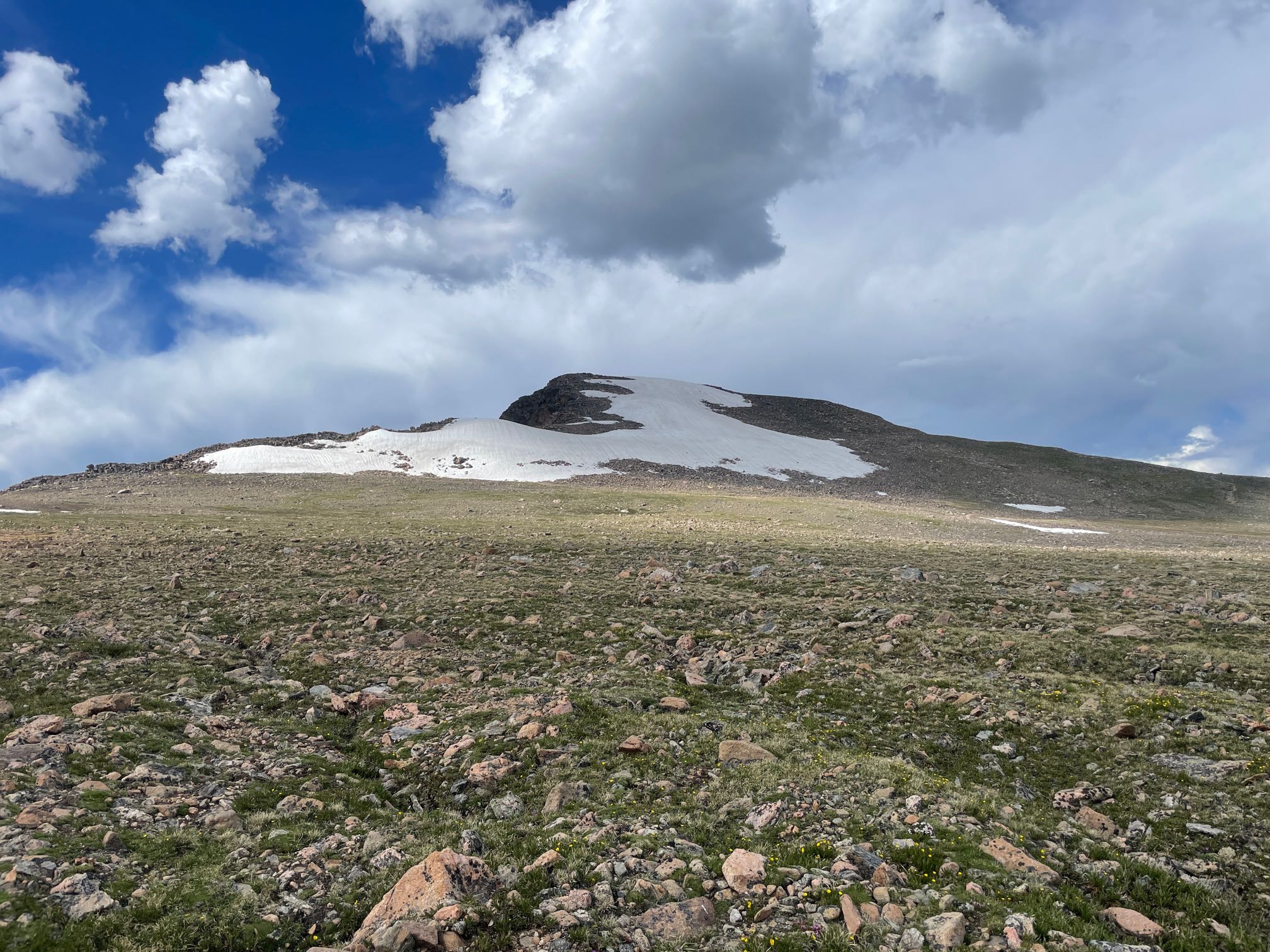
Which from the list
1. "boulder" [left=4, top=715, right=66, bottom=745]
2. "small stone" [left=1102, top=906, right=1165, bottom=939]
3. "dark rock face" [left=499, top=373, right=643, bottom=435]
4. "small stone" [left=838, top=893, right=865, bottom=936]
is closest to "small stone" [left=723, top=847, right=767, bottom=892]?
"small stone" [left=838, top=893, right=865, bottom=936]

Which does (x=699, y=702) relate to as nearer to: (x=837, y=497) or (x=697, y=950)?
(x=697, y=950)

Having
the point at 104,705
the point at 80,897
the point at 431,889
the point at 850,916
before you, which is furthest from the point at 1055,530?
the point at 80,897

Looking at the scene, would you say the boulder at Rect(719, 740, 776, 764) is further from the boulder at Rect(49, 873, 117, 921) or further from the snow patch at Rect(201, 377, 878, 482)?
the snow patch at Rect(201, 377, 878, 482)

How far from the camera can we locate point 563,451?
84062 millimetres

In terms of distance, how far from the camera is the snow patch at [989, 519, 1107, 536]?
2116 inches

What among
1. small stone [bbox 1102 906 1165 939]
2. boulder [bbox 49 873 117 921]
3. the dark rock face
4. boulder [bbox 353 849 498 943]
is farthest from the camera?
the dark rock face

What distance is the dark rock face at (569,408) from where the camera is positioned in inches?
4040

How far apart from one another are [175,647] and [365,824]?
36.9 ft

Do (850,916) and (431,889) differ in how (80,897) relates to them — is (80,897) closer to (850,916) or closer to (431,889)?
(431,889)

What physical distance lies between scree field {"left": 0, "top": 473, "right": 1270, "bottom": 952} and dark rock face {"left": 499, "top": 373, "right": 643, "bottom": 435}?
76.4 m

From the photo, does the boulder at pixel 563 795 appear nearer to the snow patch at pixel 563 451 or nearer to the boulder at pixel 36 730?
the boulder at pixel 36 730

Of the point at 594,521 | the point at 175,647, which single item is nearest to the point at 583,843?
the point at 175,647

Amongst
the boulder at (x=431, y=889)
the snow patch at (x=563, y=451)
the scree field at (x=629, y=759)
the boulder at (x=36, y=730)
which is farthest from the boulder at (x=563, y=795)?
the snow patch at (x=563, y=451)

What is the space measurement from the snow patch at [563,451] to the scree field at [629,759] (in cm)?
4861
